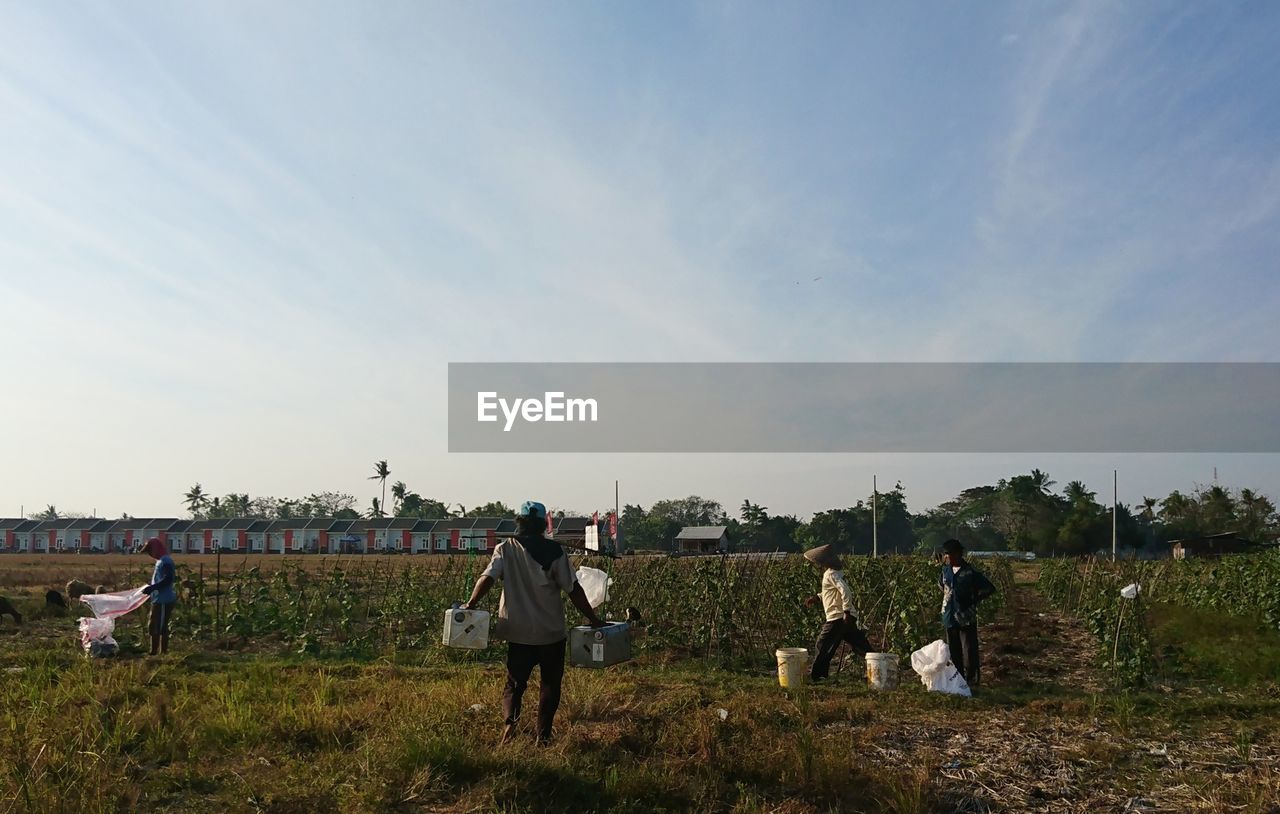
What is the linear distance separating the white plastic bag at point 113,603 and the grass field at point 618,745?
775mm

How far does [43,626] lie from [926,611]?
13661 mm

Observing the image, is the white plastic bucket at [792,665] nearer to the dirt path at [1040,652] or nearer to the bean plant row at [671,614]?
the bean plant row at [671,614]

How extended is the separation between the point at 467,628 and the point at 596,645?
2.92 ft

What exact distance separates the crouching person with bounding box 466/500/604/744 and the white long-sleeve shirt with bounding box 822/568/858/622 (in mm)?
4079

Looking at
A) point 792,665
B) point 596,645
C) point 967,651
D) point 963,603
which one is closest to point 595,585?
point 596,645

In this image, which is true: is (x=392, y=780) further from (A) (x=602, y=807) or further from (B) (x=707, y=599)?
(B) (x=707, y=599)

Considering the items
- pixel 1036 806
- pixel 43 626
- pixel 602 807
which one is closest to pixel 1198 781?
pixel 1036 806

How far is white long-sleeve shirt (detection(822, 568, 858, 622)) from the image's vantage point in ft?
30.4

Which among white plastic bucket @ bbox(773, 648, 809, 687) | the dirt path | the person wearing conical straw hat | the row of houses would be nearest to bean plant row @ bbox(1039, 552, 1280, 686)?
the dirt path

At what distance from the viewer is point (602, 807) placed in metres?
4.97

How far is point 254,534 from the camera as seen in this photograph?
90062 millimetres

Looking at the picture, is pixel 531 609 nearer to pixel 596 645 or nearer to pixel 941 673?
pixel 596 645

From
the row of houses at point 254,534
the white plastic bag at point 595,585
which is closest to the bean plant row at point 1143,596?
the white plastic bag at point 595,585

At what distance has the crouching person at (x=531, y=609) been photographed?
592cm
